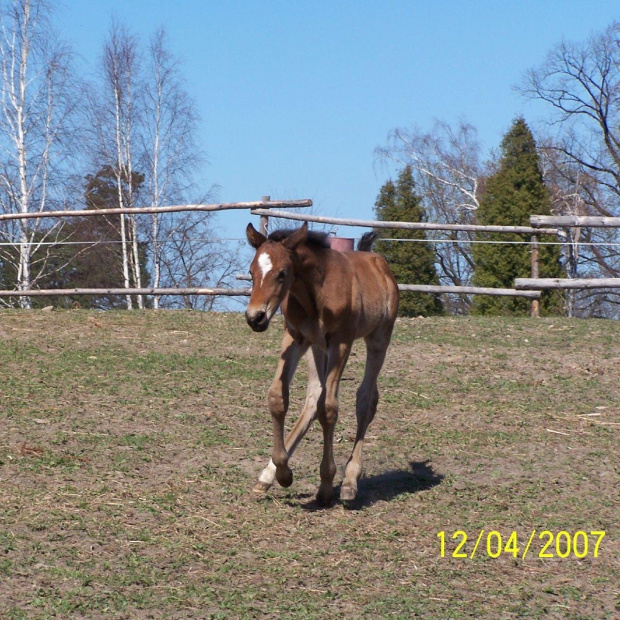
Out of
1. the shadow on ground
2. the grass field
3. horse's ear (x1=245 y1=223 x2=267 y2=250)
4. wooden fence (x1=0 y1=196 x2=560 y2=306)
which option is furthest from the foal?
wooden fence (x1=0 y1=196 x2=560 y2=306)

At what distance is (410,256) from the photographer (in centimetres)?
2233

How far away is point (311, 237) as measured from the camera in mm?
6047

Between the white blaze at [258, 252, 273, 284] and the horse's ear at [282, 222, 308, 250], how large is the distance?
0.26 metres

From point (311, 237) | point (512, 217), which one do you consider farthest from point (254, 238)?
point (512, 217)

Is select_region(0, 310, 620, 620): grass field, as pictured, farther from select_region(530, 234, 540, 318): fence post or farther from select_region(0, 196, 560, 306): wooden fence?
select_region(530, 234, 540, 318): fence post

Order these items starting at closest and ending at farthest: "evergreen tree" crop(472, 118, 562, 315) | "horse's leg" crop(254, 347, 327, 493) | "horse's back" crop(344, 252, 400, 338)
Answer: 1. "horse's leg" crop(254, 347, 327, 493)
2. "horse's back" crop(344, 252, 400, 338)
3. "evergreen tree" crop(472, 118, 562, 315)

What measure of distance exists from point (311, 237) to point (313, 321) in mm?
592

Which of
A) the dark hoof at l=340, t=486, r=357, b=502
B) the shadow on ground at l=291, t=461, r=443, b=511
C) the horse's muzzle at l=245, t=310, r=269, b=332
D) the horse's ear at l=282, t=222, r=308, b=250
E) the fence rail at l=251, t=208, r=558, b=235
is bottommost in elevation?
the shadow on ground at l=291, t=461, r=443, b=511

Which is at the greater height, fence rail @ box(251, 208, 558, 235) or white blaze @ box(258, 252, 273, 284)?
fence rail @ box(251, 208, 558, 235)

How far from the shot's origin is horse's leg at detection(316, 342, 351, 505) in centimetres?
590

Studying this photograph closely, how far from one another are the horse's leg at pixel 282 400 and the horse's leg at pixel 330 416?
23cm

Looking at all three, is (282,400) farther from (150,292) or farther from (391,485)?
(150,292)

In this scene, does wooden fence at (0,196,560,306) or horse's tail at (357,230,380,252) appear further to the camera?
wooden fence at (0,196,560,306)

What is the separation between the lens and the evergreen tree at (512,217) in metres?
21.9
